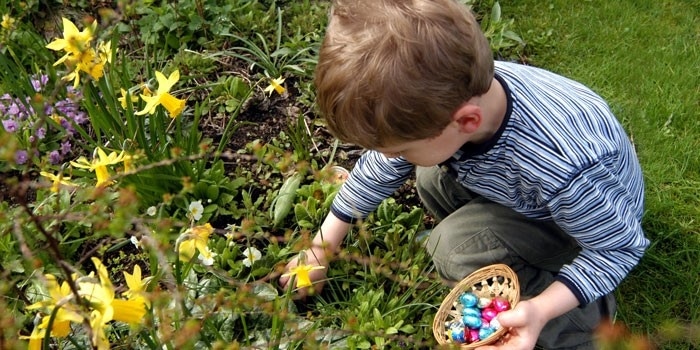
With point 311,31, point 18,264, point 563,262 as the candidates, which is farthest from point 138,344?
point 311,31

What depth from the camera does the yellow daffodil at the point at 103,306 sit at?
114cm

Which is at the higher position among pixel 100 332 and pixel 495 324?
pixel 100 332

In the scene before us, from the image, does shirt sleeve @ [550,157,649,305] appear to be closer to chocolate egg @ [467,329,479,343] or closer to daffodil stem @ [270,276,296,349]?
chocolate egg @ [467,329,479,343]

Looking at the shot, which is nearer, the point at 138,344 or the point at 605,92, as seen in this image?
the point at 138,344

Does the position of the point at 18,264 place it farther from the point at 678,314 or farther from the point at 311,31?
the point at 678,314

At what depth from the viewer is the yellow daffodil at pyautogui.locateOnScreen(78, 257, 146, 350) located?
114 cm

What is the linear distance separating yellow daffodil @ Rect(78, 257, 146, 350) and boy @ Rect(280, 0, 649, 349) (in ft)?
1.86

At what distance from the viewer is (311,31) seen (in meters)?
2.98

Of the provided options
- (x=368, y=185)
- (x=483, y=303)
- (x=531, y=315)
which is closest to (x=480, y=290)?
(x=483, y=303)

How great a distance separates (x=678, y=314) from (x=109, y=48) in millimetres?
2062

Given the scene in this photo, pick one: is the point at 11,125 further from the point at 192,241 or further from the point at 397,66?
the point at 397,66

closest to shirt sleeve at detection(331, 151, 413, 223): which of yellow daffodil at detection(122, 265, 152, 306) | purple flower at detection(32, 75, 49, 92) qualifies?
yellow daffodil at detection(122, 265, 152, 306)

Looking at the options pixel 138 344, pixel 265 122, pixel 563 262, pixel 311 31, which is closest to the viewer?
pixel 138 344

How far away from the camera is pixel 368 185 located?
6.83 ft
